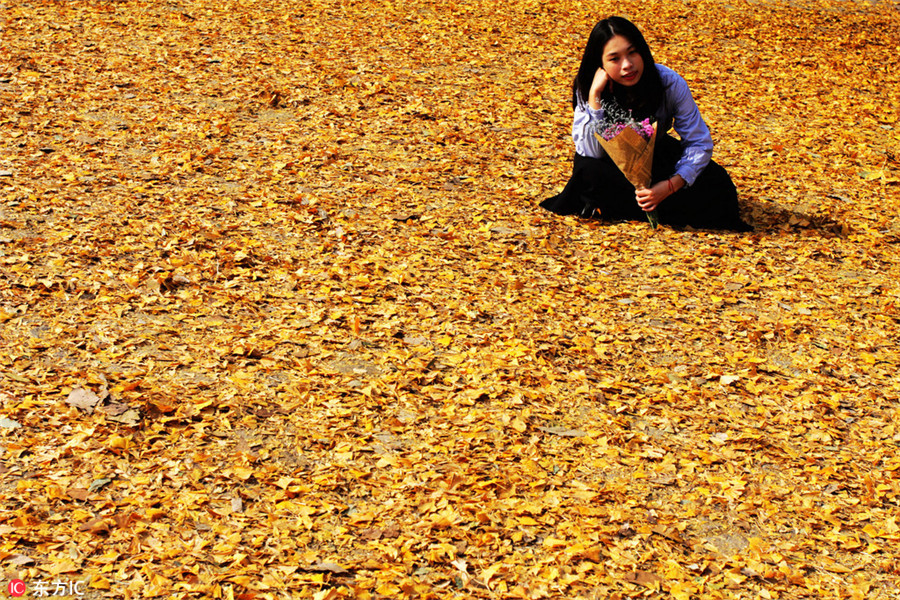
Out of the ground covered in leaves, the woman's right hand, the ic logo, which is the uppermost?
the woman's right hand

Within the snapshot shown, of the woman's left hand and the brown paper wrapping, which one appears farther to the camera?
the woman's left hand

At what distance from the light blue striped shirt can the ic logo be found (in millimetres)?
4257

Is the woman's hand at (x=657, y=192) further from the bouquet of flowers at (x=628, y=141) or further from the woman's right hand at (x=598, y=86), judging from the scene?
the woman's right hand at (x=598, y=86)

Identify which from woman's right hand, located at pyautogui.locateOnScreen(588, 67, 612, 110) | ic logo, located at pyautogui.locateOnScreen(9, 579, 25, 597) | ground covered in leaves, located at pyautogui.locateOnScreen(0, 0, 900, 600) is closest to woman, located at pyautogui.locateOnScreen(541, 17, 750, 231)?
woman's right hand, located at pyautogui.locateOnScreen(588, 67, 612, 110)

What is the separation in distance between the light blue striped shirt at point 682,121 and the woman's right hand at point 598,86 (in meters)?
0.06

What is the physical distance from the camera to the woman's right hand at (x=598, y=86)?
17.8ft

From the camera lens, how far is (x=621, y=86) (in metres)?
5.46

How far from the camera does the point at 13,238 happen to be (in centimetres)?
516

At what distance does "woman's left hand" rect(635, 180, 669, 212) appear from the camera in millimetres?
5590

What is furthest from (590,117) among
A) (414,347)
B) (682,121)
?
(414,347)

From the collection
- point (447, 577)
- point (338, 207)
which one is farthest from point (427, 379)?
point (338, 207)

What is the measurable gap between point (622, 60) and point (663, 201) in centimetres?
109

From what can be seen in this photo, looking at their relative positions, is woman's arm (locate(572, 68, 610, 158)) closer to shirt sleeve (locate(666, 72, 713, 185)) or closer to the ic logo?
shirt sleeve (locate(666, 72, 713, 185))

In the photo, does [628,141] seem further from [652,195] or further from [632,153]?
[652,195]
